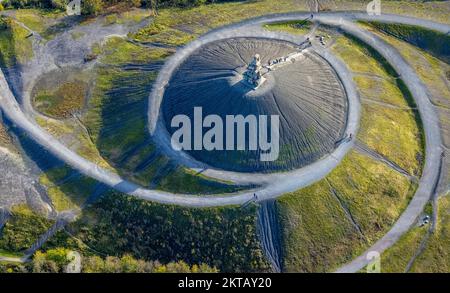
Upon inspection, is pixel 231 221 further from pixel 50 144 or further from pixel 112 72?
pixel 112 72

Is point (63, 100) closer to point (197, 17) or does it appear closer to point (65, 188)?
point (65, 188)

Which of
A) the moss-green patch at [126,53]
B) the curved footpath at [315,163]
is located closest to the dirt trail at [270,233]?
the curved footpath at [315,163]

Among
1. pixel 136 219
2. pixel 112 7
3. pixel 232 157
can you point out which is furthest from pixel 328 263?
pixel 112 7

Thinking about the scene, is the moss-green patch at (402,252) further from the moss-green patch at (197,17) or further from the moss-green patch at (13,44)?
the moss-green patch at (13,44)

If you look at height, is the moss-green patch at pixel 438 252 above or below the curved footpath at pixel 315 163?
below

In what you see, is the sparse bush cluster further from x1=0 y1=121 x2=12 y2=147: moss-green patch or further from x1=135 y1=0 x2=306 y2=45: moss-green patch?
x1=135 y1=0 x2=306 y2=45: moss-green patch

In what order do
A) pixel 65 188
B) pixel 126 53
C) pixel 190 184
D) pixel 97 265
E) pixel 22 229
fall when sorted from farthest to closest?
pixel 126 53
pixel 65 188
pixel 190 184
pixel 22 229
pixel 97 265

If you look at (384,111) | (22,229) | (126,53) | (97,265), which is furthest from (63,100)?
(384,111)
